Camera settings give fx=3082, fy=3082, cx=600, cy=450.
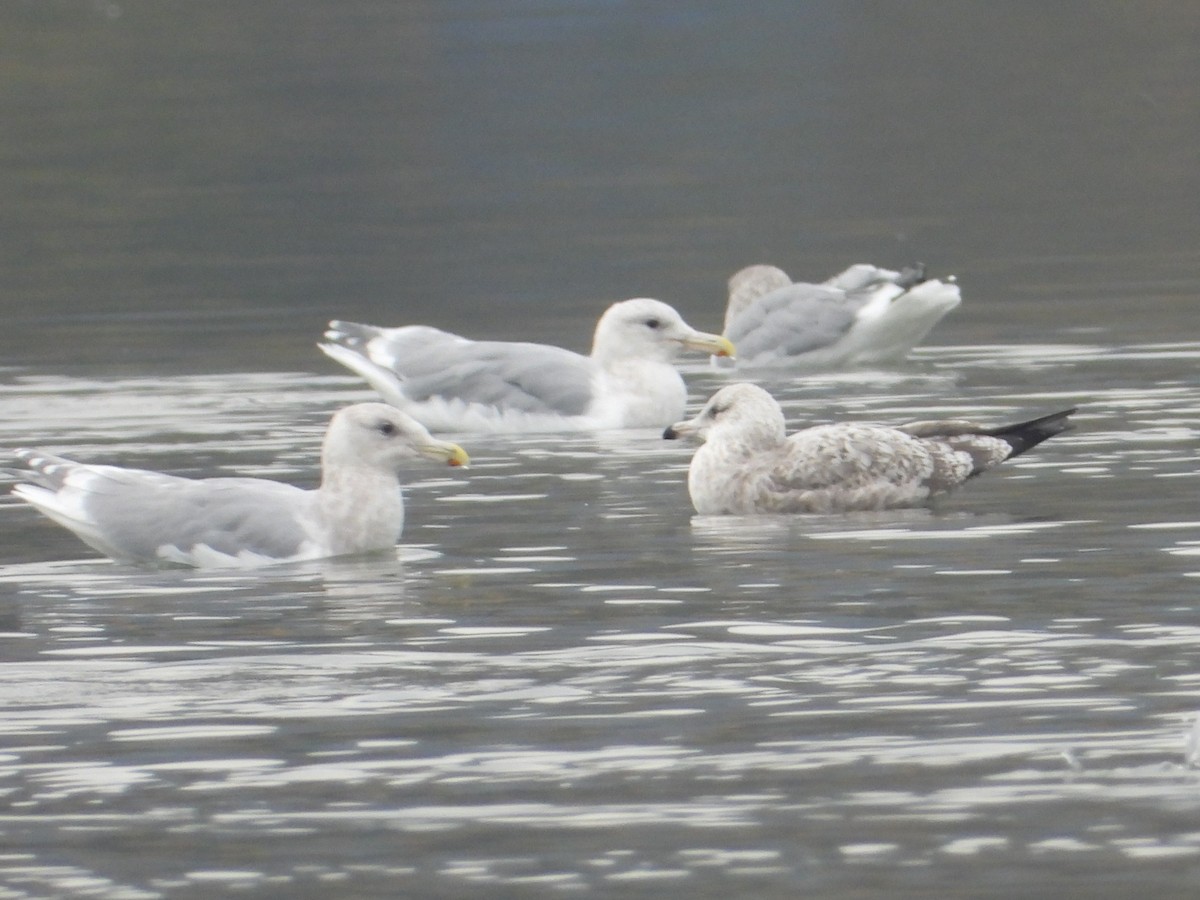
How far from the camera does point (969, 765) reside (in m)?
8.09

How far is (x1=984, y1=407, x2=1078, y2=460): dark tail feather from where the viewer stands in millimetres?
13359

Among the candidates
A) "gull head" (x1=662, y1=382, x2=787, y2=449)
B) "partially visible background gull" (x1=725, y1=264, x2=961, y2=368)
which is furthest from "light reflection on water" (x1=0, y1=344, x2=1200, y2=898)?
"partially visible background gull" (x1=725, y1=264, x2=961, y2=368)

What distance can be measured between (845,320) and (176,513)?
770 centimetres

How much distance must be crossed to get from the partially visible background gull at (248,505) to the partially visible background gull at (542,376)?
138 inches

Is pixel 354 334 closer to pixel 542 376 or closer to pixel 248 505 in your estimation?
pixel 542 376

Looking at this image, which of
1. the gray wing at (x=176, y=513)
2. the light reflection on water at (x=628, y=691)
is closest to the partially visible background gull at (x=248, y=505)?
the gray wing at (x=176, y=513)

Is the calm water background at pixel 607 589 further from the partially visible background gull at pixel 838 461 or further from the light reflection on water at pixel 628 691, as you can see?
the partially visible background gull at pixel 838 461

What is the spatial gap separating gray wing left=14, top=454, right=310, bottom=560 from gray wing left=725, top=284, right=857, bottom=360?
23.7 ft

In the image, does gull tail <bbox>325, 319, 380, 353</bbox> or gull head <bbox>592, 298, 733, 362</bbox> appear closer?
gull head <bbox>592, 298, 733, 362</bbox>

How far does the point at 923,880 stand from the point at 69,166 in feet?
95.8

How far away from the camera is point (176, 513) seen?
12.0 meters

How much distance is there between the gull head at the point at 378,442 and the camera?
12.4m

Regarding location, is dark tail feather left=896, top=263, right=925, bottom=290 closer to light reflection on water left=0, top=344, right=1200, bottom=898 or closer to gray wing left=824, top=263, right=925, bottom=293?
gray wing left=824, top=263, right=925, bottom=293

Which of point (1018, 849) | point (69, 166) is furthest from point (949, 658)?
point (69, 166)
